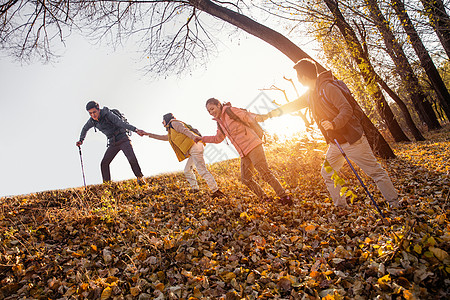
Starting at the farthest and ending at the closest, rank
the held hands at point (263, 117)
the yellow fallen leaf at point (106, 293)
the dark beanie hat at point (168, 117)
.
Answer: the dark beanie hat at point (168, 117), the held hands at point (263, 117), the yellow fallen leaf at point (106, 293)

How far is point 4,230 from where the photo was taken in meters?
4.02

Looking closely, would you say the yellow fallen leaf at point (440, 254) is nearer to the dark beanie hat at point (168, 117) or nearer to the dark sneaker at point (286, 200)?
the dark sneaker at point (286, 200)

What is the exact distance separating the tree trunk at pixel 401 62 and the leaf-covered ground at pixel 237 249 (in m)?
5.22

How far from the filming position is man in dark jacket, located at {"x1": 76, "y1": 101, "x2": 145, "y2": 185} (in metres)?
6.73

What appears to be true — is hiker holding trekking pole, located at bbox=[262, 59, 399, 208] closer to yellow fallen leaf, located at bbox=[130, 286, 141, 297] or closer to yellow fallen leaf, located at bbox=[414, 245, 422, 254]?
yellow fallen leaf, located at bbox=[414, 245, 422, 254]

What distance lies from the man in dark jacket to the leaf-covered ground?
2001 millimetres

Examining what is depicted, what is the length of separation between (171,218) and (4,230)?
106 inches

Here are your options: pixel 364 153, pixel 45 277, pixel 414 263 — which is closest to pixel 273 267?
pixel 414 263

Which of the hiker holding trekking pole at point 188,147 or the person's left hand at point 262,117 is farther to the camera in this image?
the hiker holding trekking pole at point 188,147

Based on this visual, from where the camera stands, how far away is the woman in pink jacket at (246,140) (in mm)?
4528

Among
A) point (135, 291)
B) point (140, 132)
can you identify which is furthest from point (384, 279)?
point (140, 132)

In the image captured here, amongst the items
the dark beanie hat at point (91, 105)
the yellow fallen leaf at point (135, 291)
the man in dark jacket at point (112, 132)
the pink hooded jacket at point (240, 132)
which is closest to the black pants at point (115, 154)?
the man in dark jacket at point (112, 132)

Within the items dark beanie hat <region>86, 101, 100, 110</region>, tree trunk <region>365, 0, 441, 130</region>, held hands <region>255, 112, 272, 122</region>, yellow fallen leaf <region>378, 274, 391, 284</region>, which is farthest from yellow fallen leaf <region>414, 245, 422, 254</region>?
tree trunk <region>365, 0, 441, 130</region>

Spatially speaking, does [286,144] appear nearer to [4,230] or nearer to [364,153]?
[364,153]
